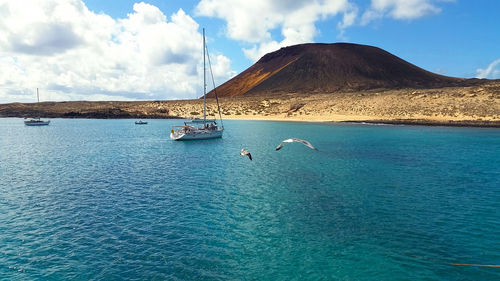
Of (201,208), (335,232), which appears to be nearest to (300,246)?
(335,232)

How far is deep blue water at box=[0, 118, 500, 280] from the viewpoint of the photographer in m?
13.5

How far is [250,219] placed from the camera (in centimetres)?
1878

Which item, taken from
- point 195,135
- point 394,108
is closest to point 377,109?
point 394,108

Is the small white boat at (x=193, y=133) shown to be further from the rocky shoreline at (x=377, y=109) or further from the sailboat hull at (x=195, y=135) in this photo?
the rocky shoreline at (x=377, y=109)

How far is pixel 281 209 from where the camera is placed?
2045cm

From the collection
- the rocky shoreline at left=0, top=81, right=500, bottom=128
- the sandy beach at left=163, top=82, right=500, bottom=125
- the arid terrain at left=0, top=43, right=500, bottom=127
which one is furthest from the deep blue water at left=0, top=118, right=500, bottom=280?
the arid terrain at left=0, top=43, right=500, bottom=127

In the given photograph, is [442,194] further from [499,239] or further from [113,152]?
[113,152]

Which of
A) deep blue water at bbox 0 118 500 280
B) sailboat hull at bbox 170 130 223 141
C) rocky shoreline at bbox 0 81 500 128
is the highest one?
rocky shoreline at bbox 0 81 500 128

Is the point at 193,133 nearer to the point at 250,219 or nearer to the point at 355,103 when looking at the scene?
the point at 250,219

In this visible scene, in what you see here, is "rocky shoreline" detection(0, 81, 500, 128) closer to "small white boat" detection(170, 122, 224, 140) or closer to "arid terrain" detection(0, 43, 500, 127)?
"arid terrain" detection(0, 43, 500, 127)

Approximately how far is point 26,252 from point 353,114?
97979 millimetres

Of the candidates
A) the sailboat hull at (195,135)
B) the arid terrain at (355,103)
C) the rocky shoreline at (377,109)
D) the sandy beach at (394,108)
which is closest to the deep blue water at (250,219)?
the sailboat hull at (195,135)

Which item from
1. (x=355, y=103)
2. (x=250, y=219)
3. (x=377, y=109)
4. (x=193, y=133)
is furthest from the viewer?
(x=355, y=103)

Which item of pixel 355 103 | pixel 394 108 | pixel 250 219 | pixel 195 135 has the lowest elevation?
pixel 250 219
